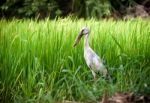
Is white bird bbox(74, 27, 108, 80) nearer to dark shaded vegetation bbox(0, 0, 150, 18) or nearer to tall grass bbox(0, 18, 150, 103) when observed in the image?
tall grass bbox(0, 18, 150, 103)

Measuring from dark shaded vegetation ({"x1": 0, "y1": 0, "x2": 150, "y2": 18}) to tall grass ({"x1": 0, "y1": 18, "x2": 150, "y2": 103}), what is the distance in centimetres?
330

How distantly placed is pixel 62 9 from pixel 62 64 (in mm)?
4719

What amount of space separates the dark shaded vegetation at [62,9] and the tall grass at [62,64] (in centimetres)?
330

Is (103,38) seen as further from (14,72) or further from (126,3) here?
(126,3)

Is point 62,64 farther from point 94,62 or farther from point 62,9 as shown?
point 62,9

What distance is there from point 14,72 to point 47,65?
13.5 inches

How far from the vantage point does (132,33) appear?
479cm

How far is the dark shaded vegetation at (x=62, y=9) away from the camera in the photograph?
816 centimetres

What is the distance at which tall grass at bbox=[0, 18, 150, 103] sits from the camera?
384cm

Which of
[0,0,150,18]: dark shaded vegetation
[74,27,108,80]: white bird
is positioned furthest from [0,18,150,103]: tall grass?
[0,0,150,18]: dark shaded vegetation

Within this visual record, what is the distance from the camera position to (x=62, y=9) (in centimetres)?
877

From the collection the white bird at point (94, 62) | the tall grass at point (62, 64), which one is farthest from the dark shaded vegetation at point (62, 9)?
the white bird at point (94, 62)

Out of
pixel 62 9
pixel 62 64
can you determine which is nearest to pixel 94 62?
pixel 62 64

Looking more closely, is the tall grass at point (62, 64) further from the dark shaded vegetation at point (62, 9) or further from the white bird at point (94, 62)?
the dark shaded vegetation at point (62, 9)
